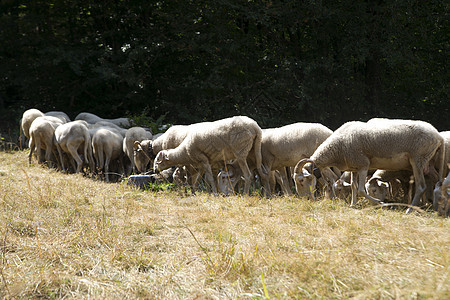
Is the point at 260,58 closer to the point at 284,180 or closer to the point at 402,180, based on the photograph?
the point at 284,180

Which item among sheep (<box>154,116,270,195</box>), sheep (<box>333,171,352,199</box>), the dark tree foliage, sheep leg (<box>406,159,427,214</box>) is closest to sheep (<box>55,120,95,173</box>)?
sheep (<box>154,116,270,195</box>)

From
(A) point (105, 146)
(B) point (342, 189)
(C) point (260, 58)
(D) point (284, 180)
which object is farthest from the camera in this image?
(C) point (260, 58)

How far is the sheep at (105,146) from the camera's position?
1254 cm

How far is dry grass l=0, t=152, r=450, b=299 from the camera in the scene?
3648 millimetres

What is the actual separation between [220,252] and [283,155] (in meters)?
5.44

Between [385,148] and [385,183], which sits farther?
[385,183]

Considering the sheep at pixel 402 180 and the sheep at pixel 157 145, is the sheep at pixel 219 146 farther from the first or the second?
the sheep at pixel 402 180

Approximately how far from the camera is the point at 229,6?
1688 centimetres

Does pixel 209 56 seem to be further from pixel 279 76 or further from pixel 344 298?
pixel 344 298

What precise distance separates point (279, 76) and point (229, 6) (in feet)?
10.6

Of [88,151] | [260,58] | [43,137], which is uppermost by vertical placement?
[260,58]

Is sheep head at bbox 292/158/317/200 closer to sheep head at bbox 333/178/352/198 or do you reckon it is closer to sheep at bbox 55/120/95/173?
sheep head at bbox 333/178/352/198

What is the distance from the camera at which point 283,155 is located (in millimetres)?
9594

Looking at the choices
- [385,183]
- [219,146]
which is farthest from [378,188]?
[219,146]
